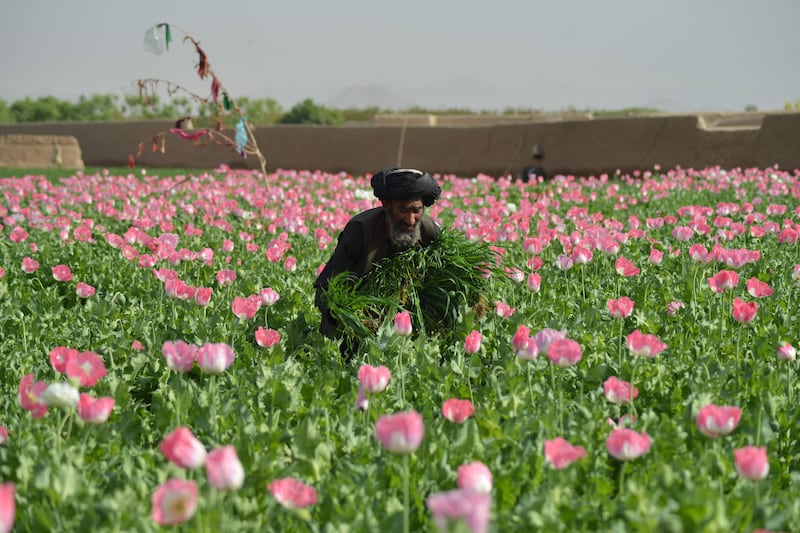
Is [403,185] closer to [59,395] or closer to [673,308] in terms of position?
[673,308]

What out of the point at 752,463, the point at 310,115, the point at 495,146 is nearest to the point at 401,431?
the point at 752,463

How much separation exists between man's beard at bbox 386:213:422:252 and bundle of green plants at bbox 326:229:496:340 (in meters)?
0.04

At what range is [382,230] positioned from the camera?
13.0 feet

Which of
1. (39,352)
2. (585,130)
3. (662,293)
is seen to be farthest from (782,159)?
(39,352)

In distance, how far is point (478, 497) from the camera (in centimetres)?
133

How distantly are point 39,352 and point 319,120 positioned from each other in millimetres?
36146

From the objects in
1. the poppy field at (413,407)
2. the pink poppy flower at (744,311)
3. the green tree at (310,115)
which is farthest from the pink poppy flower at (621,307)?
the green tree at (310,115)

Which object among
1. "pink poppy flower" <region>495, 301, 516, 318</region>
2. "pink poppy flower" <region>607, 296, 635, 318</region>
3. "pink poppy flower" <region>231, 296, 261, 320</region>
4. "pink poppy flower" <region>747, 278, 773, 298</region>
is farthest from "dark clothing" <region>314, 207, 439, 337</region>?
"pink poppy flower" <region>747, 278, 773, 298</region>

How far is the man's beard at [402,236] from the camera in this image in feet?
12.7

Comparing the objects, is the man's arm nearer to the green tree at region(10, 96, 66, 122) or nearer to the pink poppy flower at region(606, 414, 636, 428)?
the pink poppy flower at region(606, 414, 636, 428)

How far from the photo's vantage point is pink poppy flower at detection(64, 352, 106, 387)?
2.52 m

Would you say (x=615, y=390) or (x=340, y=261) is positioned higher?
(x=340, y=261)

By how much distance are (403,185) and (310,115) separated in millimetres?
36921

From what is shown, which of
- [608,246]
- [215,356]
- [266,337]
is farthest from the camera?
[608,246]
